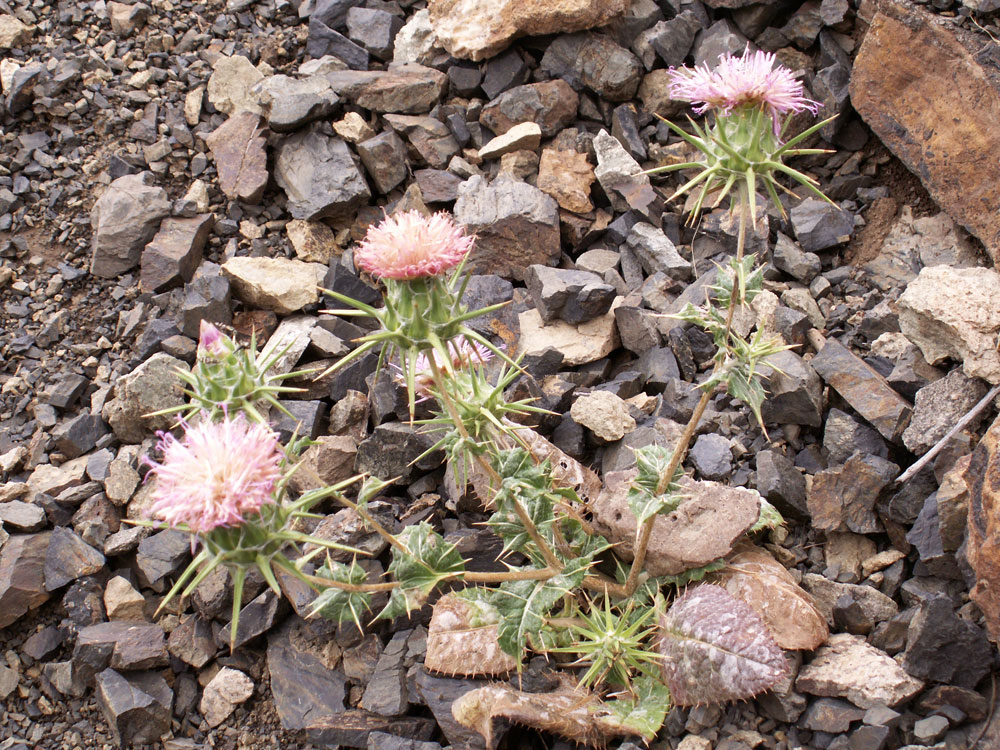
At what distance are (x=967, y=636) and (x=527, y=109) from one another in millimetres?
5430

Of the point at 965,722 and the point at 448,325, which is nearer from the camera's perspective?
the point at 448,325

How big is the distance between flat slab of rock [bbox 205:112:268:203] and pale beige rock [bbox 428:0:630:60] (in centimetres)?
196

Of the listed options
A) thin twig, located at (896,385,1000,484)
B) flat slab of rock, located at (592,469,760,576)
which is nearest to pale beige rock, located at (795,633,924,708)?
flat slab of rock, located at (592,469,760,576)

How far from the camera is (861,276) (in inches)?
246

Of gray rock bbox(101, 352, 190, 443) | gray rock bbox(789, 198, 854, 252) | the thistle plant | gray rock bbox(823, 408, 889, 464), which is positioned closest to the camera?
the thistle plant

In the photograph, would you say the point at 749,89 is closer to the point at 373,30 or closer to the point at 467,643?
the point at 467,643

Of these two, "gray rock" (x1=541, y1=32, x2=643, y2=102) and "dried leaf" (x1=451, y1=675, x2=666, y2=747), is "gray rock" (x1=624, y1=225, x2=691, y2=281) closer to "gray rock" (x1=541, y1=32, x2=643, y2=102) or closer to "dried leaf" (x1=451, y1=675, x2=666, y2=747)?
"gray rock" (x1=541, y1=32, x2=643, y2=102)

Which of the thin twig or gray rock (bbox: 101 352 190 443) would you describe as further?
gray rock (bbox: 101 352 190 443)

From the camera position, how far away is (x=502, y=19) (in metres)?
7.55

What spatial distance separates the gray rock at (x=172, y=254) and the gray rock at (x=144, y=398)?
96cm

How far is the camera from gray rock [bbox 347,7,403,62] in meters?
8.25

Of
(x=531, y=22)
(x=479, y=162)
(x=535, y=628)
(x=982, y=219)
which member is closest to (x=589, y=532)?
(x=535, y=628)

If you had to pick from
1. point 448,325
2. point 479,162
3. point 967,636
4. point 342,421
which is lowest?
point 342,421

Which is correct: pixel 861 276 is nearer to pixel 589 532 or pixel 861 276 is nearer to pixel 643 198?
pixel 643 198
